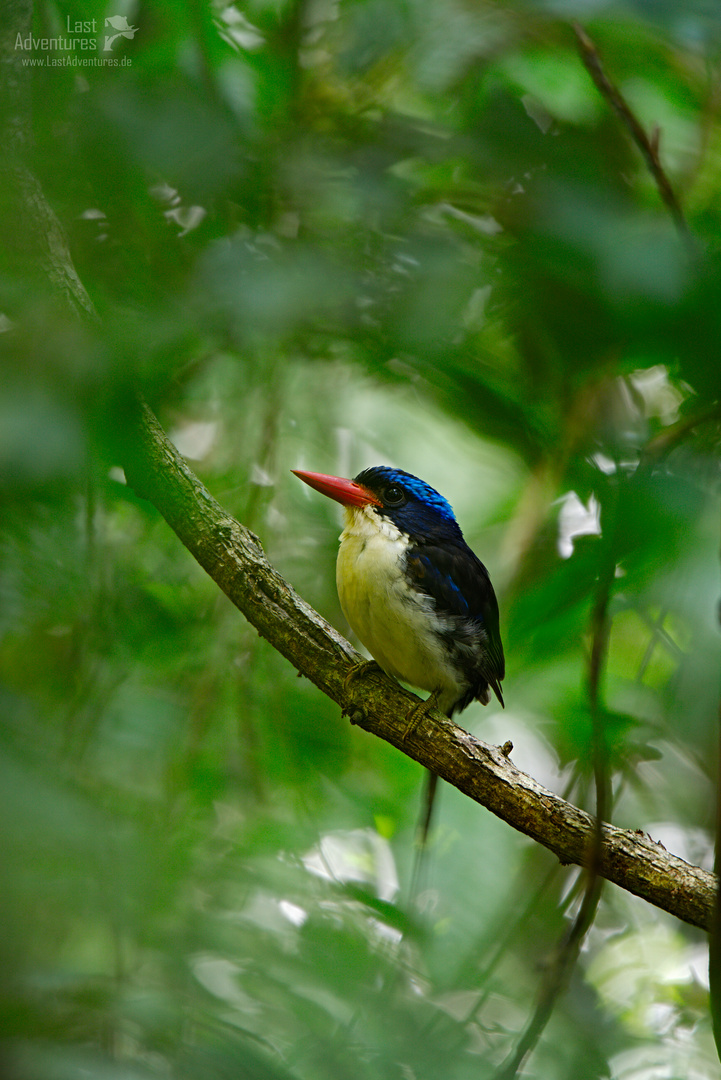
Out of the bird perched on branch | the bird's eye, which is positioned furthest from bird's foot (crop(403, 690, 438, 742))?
the bird's eye

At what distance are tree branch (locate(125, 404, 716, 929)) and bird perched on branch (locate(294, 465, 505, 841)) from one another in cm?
23

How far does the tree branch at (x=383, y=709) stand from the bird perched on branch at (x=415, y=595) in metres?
0.23

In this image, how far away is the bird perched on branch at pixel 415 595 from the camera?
102 inches

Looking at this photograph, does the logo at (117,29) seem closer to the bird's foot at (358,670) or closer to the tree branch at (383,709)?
the tree branch at (383,709)

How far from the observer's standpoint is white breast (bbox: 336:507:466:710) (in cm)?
258

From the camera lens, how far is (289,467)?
133 inches

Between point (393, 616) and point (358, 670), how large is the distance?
1.05ft

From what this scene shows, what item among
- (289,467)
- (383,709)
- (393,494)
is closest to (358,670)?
(383,709)

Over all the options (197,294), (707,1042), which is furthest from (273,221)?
(707,1042)

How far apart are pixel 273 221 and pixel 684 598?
1556 millimetres

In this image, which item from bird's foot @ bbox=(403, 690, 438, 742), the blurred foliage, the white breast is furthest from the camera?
the white breast

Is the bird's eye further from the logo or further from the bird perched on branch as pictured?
the logo

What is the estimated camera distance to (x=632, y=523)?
3.67 ft

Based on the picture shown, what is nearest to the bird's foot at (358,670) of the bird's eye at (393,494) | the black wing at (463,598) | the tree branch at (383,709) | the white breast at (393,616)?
the tree branch at (383,709)
